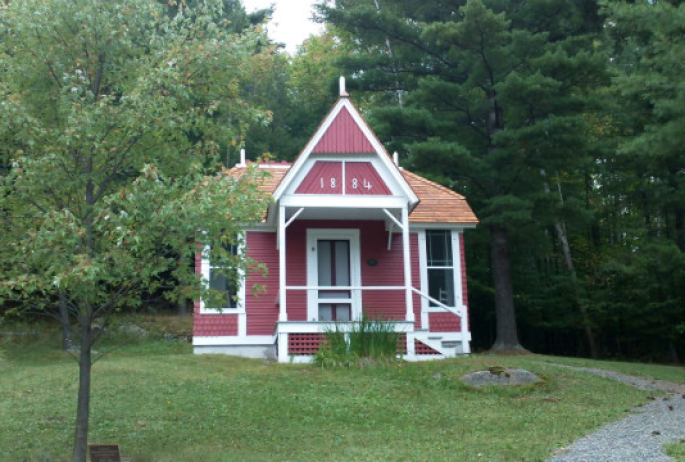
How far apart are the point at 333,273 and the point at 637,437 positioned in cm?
979

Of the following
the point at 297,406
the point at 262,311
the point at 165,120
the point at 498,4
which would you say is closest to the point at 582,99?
the point at 498,4

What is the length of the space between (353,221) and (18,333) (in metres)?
11.1

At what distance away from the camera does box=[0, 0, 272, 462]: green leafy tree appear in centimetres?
771

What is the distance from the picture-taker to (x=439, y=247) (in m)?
18.1

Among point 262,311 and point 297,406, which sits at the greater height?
point 262,311

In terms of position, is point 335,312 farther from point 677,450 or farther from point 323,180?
point 677,450

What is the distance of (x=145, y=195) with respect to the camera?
25.2ft

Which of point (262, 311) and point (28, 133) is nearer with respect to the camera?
point (28, 133)

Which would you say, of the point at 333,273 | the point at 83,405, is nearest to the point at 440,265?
the point at 333,273

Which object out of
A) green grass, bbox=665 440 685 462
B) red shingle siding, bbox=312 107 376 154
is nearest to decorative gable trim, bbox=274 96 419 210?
red shingle siding, bbox=312 107 376 154

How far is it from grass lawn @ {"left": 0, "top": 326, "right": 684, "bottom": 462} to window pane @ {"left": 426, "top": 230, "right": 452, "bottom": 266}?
3.73 m

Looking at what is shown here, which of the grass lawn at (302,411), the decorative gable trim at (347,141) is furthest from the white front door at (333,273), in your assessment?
the grass lawn at (302,411)

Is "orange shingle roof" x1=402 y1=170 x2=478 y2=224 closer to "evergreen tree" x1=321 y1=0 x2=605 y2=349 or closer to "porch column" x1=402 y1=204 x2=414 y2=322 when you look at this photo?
"evergreen tree" x1=321 y1=0 x2=605 y2=349

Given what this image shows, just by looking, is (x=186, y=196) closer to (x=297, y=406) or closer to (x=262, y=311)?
(x=297, y=406)
